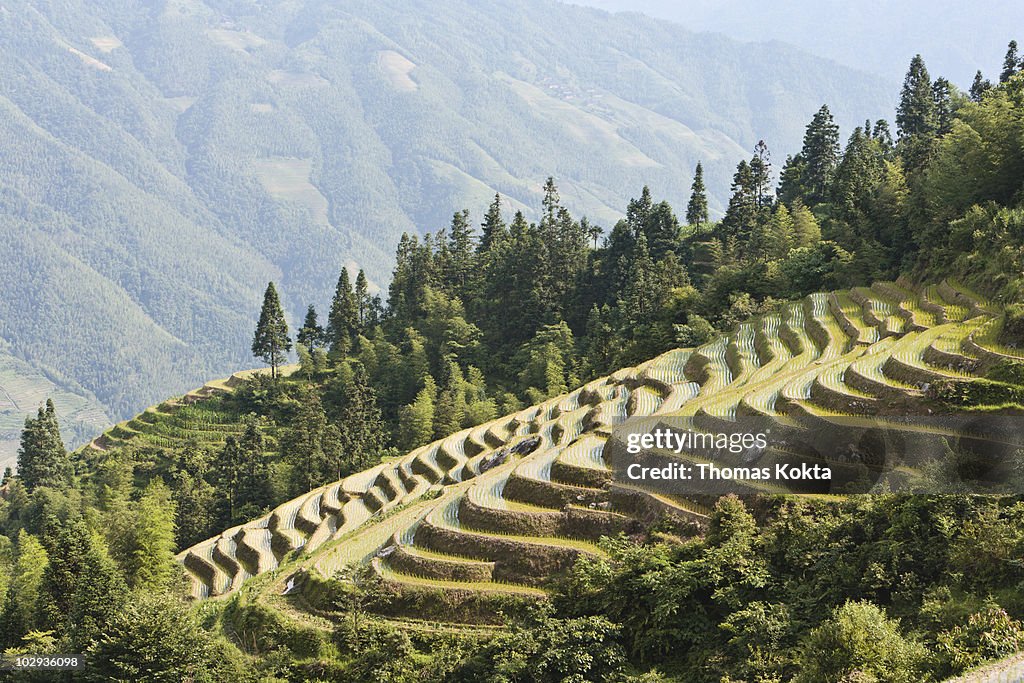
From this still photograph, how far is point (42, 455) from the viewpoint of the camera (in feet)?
296

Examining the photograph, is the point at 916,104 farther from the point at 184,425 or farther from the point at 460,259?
the point at 184,425

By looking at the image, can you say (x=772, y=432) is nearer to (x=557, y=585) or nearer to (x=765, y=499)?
(x=765, y=499)

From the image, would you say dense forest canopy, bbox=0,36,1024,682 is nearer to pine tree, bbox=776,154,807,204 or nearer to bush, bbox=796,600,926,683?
bush, bbox=796,600,926,683

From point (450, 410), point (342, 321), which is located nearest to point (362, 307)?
point (342, 321)

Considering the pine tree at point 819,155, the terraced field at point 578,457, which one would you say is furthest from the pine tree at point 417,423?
the pine tree at point 819,155

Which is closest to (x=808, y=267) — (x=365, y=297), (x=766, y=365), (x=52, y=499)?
(x=766, y=365)

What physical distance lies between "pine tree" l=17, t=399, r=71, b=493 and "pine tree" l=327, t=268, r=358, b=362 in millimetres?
24407

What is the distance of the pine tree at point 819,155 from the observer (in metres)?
86.4

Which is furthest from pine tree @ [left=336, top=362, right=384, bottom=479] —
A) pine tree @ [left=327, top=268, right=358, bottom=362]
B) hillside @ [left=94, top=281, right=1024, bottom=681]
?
hillside @ [left=94, top=281, right=1024, bottom=681]

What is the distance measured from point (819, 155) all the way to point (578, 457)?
61948 mm

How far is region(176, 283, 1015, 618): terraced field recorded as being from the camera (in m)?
29.1

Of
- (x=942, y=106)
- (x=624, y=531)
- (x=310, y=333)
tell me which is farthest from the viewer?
(x=310, y=333)

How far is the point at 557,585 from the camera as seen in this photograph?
26375 mm

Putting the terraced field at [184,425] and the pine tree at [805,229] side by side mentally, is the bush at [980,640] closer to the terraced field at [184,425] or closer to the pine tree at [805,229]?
the pine tree at [805,229]
